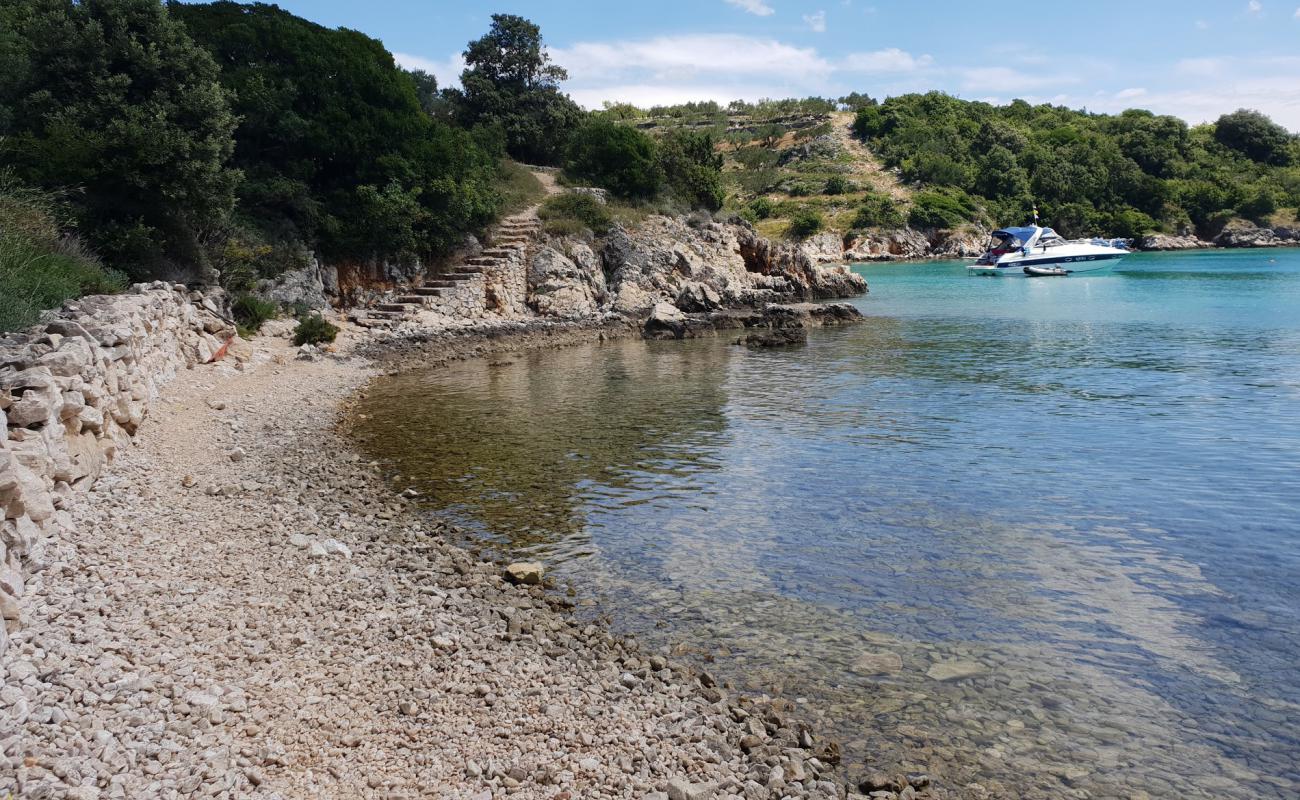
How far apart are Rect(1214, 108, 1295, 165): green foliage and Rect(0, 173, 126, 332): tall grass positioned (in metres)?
138

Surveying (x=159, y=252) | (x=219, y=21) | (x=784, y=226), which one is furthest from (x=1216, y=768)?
(x=784, y=226)

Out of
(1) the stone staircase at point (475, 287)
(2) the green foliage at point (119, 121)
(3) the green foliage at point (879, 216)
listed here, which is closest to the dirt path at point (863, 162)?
(3) the green foliage at point (879, 216)

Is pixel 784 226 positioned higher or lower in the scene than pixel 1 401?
higher

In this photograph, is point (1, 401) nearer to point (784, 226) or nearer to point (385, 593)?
point (385, 593)

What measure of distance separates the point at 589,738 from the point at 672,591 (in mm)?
2937

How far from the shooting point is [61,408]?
340 inches

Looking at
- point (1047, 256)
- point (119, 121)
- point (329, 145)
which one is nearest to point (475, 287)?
point (329, 145)

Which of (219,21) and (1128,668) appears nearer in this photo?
(1128,668)

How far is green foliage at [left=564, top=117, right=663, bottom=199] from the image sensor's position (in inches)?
1622

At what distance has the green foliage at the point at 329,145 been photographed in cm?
2803

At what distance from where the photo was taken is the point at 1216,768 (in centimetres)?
546

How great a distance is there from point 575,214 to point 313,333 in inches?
622

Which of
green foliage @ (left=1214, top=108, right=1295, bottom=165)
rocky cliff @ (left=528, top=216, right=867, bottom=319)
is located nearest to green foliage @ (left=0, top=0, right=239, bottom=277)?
rocky cliff @ (left=528, top=216, right=867, bottom=319)

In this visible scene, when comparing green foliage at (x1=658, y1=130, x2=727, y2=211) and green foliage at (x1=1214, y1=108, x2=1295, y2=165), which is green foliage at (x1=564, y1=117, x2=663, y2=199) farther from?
green foliage at (x1=1214, y1=108, x2=1295, y2=165)
